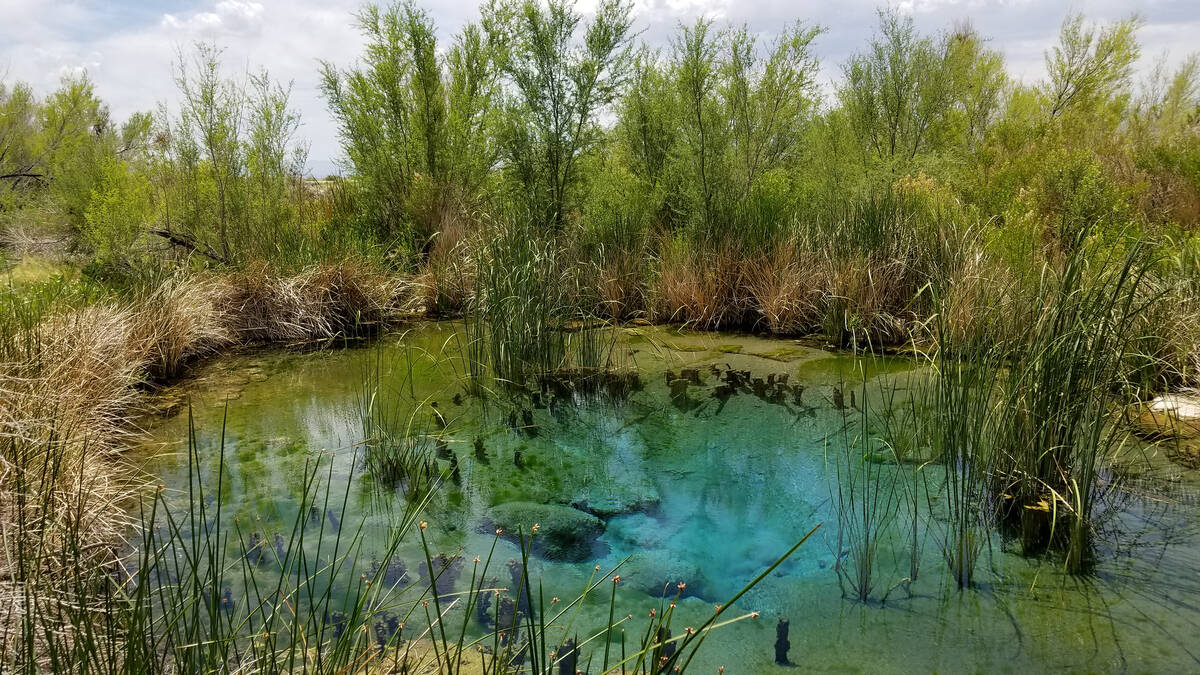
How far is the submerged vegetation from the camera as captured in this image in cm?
264

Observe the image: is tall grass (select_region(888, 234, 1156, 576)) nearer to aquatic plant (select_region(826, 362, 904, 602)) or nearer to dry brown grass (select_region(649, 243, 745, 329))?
aquatic plant (select_region(826, 362, 904, 602))

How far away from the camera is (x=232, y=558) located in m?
2.81

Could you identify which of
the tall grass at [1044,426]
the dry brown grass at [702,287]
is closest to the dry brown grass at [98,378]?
the dry brown grass at [702,287]

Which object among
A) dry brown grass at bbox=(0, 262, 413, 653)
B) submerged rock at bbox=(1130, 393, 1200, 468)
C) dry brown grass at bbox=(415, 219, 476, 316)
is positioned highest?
dry brown grass at bbox=(415, 219, 476, 316)

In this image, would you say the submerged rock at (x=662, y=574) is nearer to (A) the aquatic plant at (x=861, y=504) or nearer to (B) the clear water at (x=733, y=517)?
(B) the clear water at (x=733, y=517)

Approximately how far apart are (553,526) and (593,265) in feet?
12.6

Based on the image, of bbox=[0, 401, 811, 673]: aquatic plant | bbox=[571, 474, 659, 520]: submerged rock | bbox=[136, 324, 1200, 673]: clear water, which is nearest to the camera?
bbox=[0, 401, 811, 673]: aquatic plant

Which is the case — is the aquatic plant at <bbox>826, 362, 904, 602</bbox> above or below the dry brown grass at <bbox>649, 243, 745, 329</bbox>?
below

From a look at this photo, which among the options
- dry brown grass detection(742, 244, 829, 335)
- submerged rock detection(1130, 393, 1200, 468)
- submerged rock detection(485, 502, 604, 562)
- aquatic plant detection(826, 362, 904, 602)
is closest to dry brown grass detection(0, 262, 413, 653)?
submerged rock detection(485, 502, 604, 562)

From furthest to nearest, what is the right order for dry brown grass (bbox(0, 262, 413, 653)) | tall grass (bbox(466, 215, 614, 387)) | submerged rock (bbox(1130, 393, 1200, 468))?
tall grass (bbox(466, 215, 614, 387))
submerged rock (bbox(1130, 393, 1200, 468))
dry brown grass (bbox(0, 262, 413, 653))

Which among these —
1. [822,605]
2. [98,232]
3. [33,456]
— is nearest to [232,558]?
[33,456]

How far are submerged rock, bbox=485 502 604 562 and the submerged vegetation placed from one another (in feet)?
0.88

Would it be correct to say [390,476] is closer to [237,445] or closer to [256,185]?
[237,445]

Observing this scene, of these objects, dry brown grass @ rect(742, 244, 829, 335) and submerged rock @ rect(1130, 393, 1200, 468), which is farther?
dry brown grass @ rect(742, 244, 829, 335)
